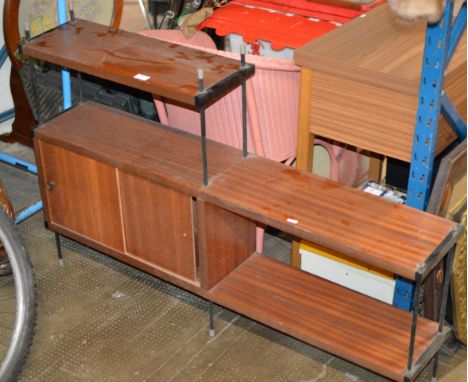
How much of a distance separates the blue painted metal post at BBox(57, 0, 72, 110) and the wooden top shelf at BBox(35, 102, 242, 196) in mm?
175

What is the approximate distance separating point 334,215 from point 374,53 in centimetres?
58

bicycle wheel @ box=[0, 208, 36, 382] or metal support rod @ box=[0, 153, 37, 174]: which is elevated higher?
bicycle wheel @ box=[0, 208, 36, 382]

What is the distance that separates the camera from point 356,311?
283 cm

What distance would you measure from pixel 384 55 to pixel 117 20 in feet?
5.02

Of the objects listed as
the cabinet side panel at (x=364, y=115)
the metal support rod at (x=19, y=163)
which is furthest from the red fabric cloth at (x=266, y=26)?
the metal support rod at (x=19, y=163)

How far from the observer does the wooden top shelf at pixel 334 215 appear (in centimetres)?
244

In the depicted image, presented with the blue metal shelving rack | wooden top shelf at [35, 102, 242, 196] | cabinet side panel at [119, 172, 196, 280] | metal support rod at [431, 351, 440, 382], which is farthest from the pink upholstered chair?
metal support rod at [431, 351, 440, 382]

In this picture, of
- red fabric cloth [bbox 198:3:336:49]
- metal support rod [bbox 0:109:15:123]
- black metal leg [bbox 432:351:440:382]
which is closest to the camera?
black metal leg [bbox 432:351:440:382]

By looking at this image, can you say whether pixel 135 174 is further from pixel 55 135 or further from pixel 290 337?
pixel 290 337

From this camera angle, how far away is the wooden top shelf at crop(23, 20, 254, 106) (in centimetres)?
268

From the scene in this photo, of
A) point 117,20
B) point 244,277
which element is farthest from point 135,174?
point 117,20

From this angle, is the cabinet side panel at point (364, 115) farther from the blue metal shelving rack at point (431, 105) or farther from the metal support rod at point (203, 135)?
the metal support rod at point (203, 135)

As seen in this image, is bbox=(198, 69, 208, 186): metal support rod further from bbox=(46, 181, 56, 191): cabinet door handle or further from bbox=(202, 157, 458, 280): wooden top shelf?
bbox=(46, 181, 56, 191): cabinet door handle

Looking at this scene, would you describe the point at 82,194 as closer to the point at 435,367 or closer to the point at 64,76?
the point at 64,76
